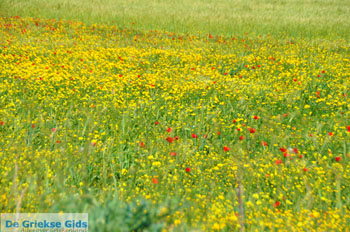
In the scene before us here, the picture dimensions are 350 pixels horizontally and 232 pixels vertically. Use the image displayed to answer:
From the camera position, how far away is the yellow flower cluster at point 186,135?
2.37 m

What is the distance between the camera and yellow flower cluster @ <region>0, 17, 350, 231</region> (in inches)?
93.4

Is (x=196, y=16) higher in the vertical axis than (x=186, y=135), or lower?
higher

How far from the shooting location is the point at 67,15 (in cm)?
1395

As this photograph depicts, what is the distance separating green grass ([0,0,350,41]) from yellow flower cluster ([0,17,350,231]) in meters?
4.80

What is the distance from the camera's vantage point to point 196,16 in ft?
45.8

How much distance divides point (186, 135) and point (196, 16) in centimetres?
1137

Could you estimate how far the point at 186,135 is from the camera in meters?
3.73

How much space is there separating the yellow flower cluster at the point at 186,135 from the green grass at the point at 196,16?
4798mm

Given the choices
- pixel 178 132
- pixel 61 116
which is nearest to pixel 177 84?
pixel 178 132

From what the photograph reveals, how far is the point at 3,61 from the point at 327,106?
20.1 ft

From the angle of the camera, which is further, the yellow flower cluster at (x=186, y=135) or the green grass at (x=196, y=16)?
the green grass at (x=196, y=16)

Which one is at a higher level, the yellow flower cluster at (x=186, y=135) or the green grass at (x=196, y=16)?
the green grass at (x=196, y=16)

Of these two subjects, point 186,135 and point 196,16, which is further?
point 196,16

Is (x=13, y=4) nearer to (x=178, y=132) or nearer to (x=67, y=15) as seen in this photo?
(x=67, y=15)
